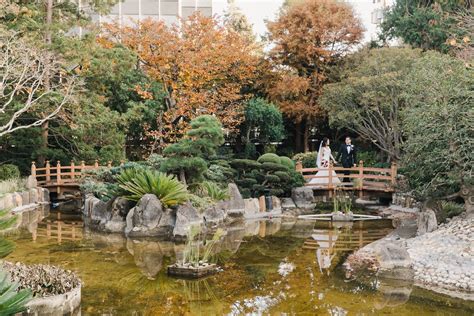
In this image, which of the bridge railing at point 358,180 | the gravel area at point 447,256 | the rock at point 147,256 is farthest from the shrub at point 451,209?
the rock at point 147,256

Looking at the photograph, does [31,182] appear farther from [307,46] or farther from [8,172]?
[307,46]

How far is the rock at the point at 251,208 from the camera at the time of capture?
15383 millimetres

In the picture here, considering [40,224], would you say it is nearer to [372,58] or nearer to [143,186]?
[143,186]

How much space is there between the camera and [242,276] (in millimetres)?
9414

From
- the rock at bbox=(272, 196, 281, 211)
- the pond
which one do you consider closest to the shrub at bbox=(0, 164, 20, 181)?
the pond

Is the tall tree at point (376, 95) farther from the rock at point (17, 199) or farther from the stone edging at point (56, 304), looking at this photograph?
the stone edging at point (56, 304)

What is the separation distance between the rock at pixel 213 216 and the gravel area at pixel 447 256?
4.59m

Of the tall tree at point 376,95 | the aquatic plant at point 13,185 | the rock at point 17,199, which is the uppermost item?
the tall tree at point 376,95

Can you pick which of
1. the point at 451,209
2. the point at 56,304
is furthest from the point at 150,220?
the point at 451,209

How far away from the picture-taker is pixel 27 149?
66.7 ft

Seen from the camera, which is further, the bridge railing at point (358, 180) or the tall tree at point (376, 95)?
the tall tree at point (376, 95)

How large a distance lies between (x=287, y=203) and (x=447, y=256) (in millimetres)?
7489

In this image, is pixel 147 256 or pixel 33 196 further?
pixel 33 196

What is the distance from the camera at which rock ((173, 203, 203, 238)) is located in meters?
12.2
